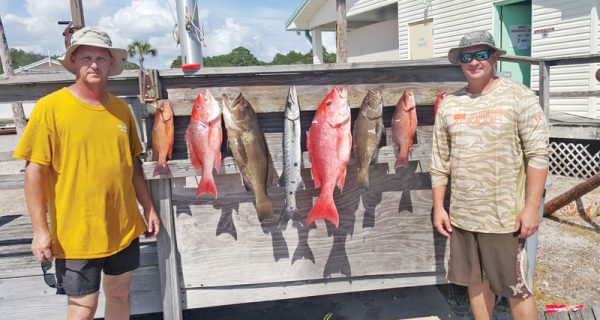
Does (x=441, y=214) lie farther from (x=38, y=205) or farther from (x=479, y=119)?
(x=38, y=205)

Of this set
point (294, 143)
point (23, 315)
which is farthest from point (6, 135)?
point (294, 143)

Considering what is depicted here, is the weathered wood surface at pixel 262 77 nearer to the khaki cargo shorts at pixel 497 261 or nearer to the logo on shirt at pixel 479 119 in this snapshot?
the logo on shirt at pixel 479 119

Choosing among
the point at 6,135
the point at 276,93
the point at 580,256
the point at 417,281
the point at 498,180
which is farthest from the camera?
the point at 6,135

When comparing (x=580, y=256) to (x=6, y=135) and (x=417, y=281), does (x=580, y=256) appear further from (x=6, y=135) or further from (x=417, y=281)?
(x=6, y=135)

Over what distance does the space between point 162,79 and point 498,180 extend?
83.3 inches

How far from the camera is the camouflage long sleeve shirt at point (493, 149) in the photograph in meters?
2.53

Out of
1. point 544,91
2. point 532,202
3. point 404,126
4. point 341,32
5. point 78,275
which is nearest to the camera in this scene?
point 78,275

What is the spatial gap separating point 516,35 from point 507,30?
10.0 inches

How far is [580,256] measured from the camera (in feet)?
15.8

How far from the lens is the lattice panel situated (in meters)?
7.72

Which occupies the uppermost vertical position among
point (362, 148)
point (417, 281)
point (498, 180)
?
point (362, 148)

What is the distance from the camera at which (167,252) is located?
3018 mm

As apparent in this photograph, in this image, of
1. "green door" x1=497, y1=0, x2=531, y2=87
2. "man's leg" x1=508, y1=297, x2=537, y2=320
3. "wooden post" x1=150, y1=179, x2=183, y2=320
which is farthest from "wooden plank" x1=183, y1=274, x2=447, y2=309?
"green door" x1=497, y1=0, x2=531, y2=87

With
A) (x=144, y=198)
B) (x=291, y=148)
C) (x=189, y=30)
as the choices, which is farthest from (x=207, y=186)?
(x=189, y=30)
